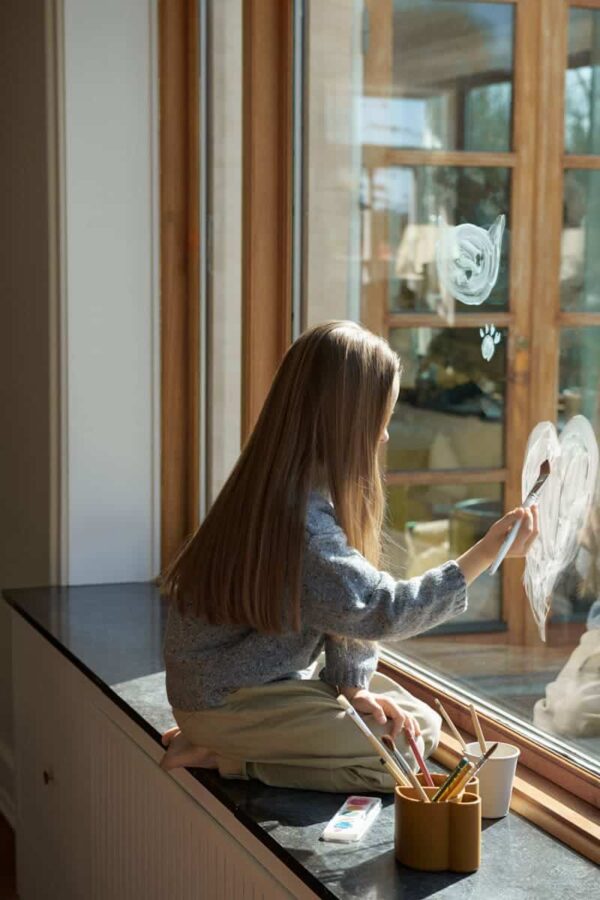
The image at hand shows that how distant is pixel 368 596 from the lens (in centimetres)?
160

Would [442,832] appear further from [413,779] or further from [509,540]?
[509,540]

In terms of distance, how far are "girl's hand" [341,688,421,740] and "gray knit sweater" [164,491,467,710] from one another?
4 centimetres

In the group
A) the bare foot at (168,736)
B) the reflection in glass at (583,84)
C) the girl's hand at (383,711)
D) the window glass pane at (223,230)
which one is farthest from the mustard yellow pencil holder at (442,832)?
the window glass pane at (223,230)

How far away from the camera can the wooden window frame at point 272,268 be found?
170 cm

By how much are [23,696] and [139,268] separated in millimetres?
1082

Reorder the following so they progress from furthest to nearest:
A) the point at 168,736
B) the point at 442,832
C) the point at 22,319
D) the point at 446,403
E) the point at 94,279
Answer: the point at 22,319
the point at 94,279
the point at 446,403
the point at 168,736
the point at 442,832

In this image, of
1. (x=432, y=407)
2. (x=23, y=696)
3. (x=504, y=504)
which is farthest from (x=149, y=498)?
(x=504, y=504)

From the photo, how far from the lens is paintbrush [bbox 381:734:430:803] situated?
1.49m

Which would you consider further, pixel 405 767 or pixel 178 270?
pixel 178 270

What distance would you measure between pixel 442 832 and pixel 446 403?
80 centimetres

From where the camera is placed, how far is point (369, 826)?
5.32 feet

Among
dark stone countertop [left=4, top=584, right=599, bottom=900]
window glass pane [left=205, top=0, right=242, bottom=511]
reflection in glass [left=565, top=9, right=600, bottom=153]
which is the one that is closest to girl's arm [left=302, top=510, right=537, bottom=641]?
dark stone countertop [left=4, top=584, right=599, bottom=900]

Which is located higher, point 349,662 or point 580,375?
point 580,375

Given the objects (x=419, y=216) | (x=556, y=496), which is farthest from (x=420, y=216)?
(x=556, y=496)
